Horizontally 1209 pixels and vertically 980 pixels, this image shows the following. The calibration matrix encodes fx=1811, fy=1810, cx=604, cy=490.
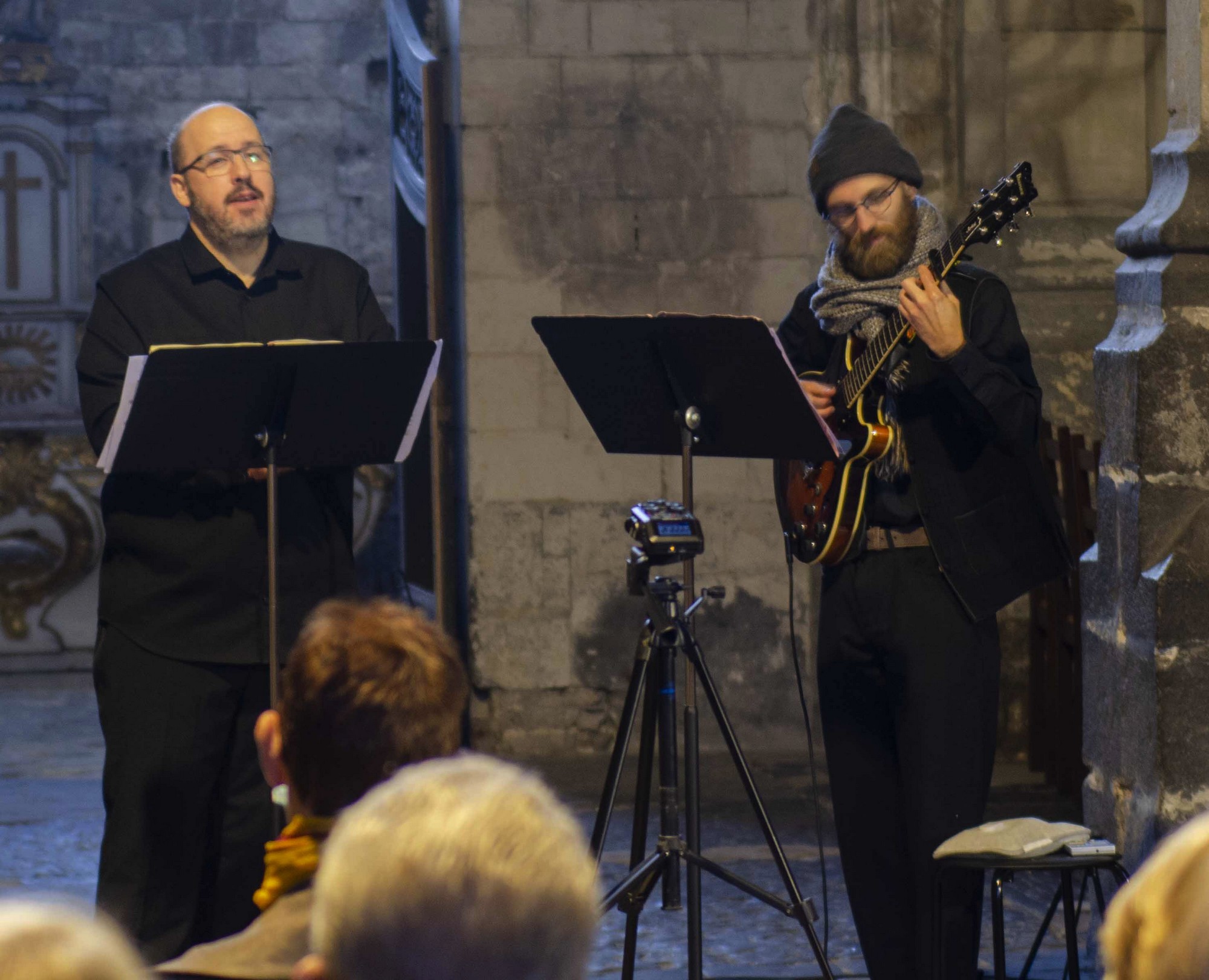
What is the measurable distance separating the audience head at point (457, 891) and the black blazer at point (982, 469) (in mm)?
2282

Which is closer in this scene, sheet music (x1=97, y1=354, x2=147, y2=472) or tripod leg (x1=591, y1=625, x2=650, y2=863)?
sheet music (x1=97, y1=354, x2=147, y2=472)

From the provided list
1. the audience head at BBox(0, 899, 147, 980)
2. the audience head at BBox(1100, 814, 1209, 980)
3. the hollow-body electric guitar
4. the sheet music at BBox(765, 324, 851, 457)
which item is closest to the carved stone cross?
the hollow-body electric guitar

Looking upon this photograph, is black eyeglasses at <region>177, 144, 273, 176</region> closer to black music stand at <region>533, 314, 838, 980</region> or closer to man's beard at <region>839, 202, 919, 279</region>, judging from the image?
black music stand at <region>533, 314, 838, 980</region>

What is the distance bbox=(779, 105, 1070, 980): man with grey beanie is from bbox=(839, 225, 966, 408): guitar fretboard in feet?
0.09

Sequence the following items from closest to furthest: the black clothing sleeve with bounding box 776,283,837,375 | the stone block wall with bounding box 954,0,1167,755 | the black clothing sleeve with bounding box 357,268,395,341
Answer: the black clothing sleeve with bounding box 776,283,837,375
the black clothing sleeve with bounding box 357,268,395,341
the stone block wall with bounding box 954,0,1167,755

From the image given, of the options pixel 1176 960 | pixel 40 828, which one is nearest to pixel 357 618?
pixel 1176 960

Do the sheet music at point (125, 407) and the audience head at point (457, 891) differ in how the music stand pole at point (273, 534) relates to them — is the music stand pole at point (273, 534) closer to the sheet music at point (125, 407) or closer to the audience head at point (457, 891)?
the sheet music at point (125, 407)

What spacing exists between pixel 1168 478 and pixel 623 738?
4.46 feet

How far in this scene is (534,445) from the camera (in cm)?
685

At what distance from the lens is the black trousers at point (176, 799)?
375 centimetres

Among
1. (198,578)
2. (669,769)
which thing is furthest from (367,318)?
(669,769)

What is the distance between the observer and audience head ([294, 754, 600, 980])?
1228 mm

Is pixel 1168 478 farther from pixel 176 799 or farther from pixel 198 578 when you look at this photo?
pixel 176 799

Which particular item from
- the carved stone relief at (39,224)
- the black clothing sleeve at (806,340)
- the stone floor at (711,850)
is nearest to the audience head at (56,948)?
the black clothing sleeve at (806,340)
